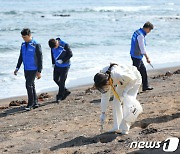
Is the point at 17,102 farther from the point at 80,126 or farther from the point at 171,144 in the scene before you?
the point at 171,144

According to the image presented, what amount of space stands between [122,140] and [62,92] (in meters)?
4.10

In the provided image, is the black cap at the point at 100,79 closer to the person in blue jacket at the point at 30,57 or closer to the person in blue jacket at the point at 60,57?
the person in blue jacket at the point at 30,57

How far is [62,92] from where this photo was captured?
1017cm

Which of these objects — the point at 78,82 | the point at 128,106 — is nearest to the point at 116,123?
the point at 128,106

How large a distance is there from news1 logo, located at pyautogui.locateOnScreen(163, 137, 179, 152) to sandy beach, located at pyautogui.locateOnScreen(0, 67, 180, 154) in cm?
6

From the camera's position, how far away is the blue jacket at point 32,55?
29.7ft

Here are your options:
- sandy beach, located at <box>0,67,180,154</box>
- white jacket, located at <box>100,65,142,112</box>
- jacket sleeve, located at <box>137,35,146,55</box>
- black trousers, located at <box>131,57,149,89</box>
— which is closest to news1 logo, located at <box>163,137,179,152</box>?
sandy beach, located at <box>0,67,180,154</box>

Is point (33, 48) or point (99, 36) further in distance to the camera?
point (99, 36)

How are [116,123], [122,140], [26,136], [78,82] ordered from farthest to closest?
1. [78,82]
2. [26,136]
3. [116,123]
4. [122,140]

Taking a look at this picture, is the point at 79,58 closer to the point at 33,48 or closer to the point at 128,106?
the point at 33,48

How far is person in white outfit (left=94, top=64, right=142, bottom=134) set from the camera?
20.1 feet

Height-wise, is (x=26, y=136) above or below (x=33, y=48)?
below

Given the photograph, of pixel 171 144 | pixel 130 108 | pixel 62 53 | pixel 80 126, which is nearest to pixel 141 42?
pixel 62 53

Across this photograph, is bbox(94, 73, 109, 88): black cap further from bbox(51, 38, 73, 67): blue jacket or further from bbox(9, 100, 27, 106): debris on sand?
bbox(9, 100, 27, 106): debris on sand
